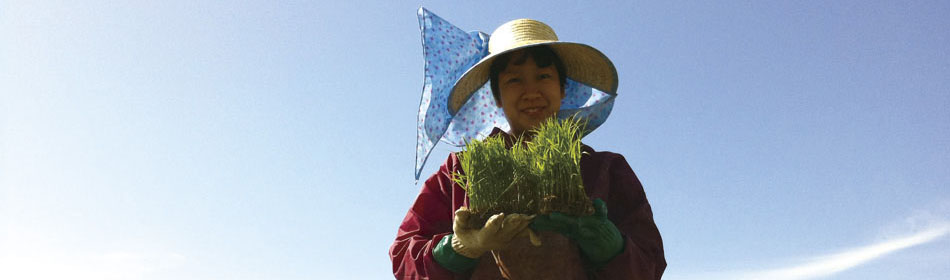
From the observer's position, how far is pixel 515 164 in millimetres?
2357

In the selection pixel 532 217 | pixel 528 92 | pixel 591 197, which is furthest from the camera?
pixel 528 92

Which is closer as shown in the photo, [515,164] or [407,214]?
[515,164]

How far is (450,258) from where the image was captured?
8.34 ft

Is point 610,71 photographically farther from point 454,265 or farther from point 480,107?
point 454,265

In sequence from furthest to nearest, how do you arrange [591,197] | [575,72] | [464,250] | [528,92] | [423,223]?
1. [575,72]
2. [528,92]
3. [423,223]
4. [591,197]
5. [464,250]

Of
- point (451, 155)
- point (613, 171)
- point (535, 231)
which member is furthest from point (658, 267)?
point (451, 155)

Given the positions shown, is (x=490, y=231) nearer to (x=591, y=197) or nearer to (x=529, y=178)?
(x=529, y=178)

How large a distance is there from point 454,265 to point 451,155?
696 mm

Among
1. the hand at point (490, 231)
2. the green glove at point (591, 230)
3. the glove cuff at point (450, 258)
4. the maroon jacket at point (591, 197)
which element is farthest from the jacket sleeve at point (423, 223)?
the green glove at point (591, 230)

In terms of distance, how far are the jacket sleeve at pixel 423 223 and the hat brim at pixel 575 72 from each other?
0.39 metres

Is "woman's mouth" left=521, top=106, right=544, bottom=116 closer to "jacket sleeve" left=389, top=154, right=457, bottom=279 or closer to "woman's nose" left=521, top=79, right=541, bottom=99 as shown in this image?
"woman's nose" left=521, top=79, right=541, bottom=99

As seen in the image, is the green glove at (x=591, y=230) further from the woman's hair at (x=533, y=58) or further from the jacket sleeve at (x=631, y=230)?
the woman's hair at (x=533, y=58)

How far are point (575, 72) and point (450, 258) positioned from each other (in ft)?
4.08

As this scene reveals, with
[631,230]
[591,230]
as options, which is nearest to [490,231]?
[591,230]
